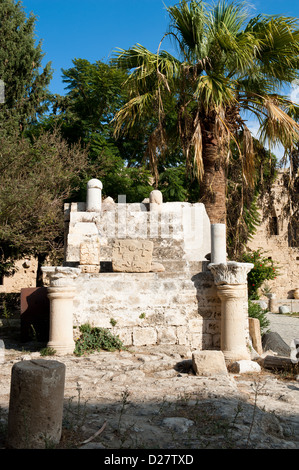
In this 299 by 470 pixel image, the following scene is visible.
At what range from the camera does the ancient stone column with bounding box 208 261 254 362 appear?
7.02 m

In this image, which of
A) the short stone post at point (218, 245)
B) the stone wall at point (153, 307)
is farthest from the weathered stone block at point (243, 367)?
the short stone post at point (218, 245)

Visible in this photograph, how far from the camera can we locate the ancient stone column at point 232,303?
702cm

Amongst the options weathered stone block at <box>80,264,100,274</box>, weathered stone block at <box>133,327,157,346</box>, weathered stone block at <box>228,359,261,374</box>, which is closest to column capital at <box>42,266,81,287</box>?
weathered stone block at <box>80,264,100,274</box>

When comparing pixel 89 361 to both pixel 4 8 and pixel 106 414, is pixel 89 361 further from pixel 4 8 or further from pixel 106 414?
pixel 4 8

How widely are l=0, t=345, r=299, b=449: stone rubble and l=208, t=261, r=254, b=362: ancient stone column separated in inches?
30.1

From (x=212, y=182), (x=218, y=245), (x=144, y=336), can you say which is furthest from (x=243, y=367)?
(x=212, y=182)

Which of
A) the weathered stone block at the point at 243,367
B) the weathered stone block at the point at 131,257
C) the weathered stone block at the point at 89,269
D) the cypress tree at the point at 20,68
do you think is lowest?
the weathered stone block at the point at 243,367

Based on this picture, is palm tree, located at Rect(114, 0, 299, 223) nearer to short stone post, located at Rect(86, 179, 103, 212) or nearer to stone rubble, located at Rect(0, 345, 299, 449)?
short stone post, located at Rect(86, 179, 103, 212)

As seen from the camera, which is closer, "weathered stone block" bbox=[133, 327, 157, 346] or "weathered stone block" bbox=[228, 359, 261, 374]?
"weathered stone block" bbox=[228, 359, 261, 374]

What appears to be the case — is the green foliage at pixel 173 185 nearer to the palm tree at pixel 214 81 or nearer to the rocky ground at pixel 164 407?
the palm tree at pixel 214 81

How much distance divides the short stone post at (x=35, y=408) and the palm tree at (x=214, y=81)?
23.9 ft

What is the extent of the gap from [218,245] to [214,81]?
12.0 ft

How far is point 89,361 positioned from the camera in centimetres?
630
